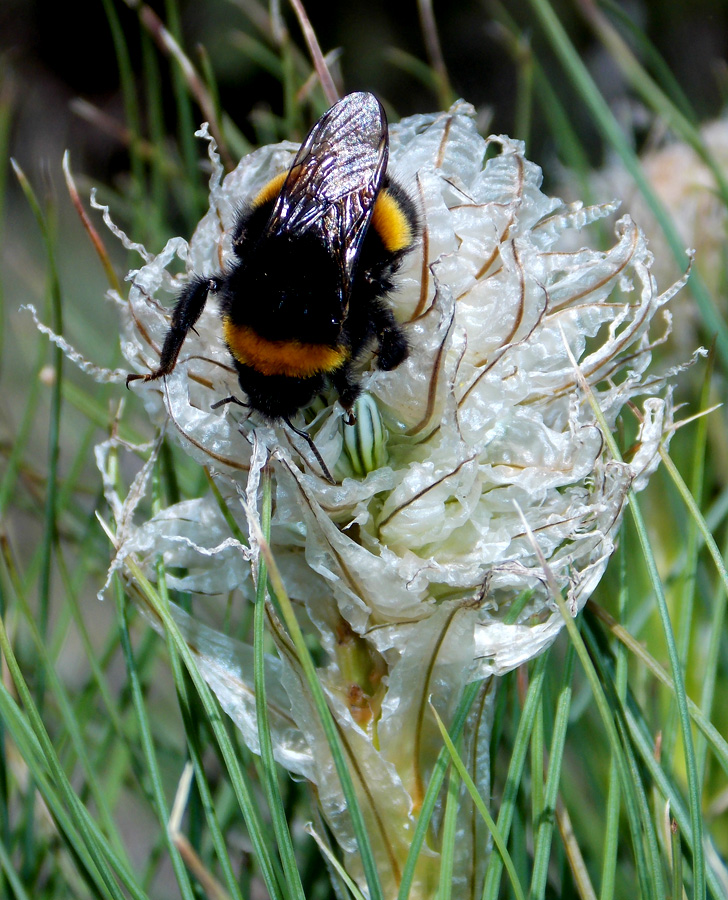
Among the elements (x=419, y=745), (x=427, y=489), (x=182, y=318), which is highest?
(x=182, y=318)

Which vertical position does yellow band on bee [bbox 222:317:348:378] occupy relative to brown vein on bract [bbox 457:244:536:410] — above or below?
above

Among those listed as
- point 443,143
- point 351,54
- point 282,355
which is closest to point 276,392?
point 282,355

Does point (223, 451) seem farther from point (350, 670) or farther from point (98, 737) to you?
point (98, 737)

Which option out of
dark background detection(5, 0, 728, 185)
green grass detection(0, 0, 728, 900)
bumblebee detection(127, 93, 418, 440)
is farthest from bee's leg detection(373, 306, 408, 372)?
dark background detection(5, 0, 728, 185)

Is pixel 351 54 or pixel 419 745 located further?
pixel 351 54

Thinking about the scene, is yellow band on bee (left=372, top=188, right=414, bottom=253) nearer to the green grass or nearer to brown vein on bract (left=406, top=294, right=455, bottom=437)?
brown vein on bract (left=406, top=294, right=455, bottom=437)

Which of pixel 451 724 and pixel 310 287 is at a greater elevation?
pixel 310 287

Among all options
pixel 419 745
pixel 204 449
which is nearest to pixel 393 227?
pixel 204 449

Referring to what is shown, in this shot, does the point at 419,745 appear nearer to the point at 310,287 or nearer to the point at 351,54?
the point at 310,287
